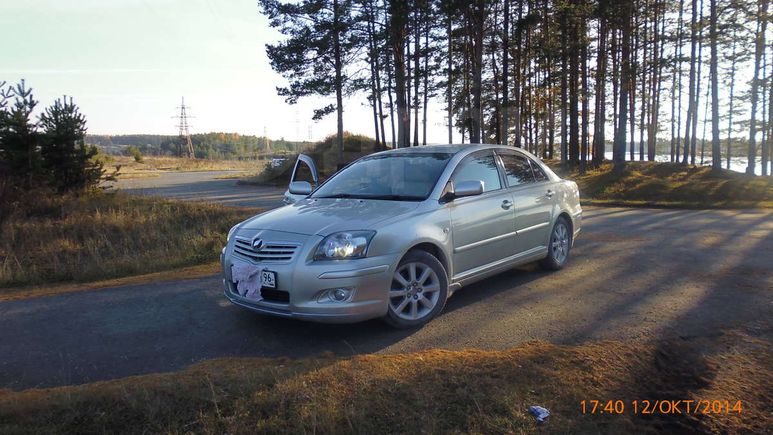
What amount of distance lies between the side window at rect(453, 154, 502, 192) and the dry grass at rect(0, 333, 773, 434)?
7.15 feet

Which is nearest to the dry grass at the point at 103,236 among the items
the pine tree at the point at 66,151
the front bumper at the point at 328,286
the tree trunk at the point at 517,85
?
the pine tree at the point at 66,151

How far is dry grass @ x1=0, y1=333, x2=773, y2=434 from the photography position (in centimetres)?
284

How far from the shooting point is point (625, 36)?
26688mm

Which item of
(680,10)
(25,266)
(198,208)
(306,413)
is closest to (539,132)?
(680,10)

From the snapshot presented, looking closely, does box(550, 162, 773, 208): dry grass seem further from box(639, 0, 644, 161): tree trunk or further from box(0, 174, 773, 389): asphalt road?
box(0, 174, 773, 389): asphalt road

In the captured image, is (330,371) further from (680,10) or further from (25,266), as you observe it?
(680,10)

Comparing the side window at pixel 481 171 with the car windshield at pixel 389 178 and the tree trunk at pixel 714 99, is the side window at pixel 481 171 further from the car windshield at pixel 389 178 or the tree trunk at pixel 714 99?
the tree trunk at pixel 714 99

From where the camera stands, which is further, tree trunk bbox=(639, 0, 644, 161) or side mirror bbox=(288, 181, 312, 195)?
tree trunk bbox=(639, 0, 644, 161)

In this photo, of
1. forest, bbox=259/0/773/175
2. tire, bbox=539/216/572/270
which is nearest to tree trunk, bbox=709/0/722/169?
forest, bbox=259/0/773/175

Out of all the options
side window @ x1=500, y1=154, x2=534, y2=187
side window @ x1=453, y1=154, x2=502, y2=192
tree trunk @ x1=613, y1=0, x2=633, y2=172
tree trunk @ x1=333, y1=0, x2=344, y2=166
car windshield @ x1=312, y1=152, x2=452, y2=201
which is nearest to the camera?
car windshield @ x1=312, y1=152, x2=452, y2=201

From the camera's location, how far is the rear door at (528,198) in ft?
19.8

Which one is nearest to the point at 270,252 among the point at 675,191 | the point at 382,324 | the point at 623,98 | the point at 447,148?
the point at 382,324

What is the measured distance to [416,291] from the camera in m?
4.64

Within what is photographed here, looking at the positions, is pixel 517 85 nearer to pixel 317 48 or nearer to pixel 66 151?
pixel 317 48
